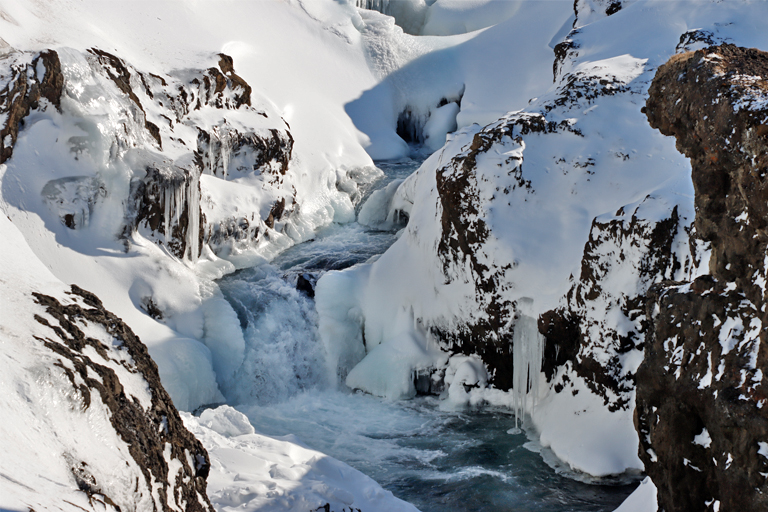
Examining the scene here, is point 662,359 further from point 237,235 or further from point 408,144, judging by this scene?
point 408,144

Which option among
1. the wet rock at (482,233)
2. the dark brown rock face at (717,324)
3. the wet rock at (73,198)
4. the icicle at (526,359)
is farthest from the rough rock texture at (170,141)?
the dark brown rock face at (717,324)

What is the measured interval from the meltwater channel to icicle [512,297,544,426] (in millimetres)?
384

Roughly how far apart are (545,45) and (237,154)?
12514mm

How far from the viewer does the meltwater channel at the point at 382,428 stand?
298 inches

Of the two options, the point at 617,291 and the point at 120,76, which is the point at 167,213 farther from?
the point at 617,291

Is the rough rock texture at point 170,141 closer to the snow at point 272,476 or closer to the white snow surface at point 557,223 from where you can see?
the white snow surface at point 557,223

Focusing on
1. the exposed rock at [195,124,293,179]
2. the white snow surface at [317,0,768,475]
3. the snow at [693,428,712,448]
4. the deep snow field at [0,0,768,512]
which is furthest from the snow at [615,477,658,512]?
the exposed rock at [195,124,293,179]

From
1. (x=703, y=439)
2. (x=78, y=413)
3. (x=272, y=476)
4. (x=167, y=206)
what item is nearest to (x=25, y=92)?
(x=167, y=206)

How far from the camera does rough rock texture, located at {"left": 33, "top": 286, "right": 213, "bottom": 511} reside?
3.15m

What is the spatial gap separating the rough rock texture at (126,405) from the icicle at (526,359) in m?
5.55

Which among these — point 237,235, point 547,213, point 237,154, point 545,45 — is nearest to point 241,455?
point 547,213

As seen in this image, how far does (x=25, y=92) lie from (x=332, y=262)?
226 inches

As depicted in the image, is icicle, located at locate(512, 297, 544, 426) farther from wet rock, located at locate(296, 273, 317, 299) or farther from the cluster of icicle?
the cluster of icicle

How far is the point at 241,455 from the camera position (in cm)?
554
